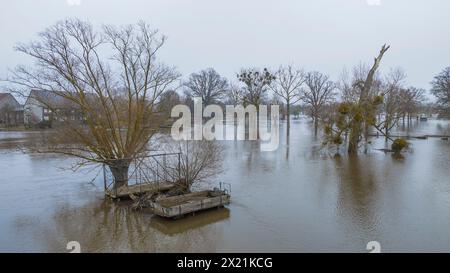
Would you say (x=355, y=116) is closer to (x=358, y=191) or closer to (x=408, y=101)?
(x=358, y=191)

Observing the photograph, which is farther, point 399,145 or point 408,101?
point 408,101

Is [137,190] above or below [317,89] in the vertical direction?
below

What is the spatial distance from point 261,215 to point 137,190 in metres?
4.39

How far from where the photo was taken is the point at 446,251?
5.96m

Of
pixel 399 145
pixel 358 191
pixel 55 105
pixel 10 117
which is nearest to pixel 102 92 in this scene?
pixel 55 105

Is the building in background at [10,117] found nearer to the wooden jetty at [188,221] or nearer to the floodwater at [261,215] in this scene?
the floodwater at [261,215]

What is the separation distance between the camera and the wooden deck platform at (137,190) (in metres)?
9.77

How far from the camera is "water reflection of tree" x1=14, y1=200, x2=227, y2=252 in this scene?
646 cm

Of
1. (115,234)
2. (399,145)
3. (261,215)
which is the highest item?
(399,145)

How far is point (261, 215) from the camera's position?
319 inches

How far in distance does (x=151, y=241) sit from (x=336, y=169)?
10.3m

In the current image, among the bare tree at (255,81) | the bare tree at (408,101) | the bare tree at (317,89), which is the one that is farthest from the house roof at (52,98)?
the bare tree at (317,89)
